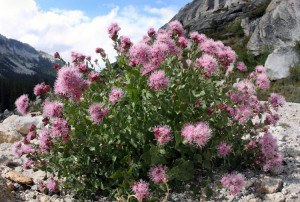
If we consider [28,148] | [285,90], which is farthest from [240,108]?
[285,90]

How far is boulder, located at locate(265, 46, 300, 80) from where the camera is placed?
2609cm

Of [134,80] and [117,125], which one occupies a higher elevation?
[134,80]

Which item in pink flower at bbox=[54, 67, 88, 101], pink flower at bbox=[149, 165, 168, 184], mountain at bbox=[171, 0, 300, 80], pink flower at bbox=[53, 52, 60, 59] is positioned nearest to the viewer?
pink flower at bbox=[149, 165, 168, 184]

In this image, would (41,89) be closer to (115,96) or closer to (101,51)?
(115,96)

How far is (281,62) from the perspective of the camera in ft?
88.9

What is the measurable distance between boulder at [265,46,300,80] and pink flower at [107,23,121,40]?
68.7 ft

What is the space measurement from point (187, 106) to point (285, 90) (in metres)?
16.5

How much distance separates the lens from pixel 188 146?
17.0ft

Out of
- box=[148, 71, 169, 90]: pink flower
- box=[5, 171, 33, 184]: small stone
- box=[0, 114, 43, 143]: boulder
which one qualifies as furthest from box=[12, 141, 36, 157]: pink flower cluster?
box=[0, 114, 43, 143]: boulder

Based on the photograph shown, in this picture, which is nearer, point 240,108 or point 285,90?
point 240,108

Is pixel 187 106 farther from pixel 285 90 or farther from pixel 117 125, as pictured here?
pixel 285 90

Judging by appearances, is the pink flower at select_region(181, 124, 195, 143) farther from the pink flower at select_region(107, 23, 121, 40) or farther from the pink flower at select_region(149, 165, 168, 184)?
the pink flower at select_region(107, 23, 121, 40)

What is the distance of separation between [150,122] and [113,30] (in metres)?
1.73

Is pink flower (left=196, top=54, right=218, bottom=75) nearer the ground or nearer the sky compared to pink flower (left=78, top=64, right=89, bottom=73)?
nearer the ground
